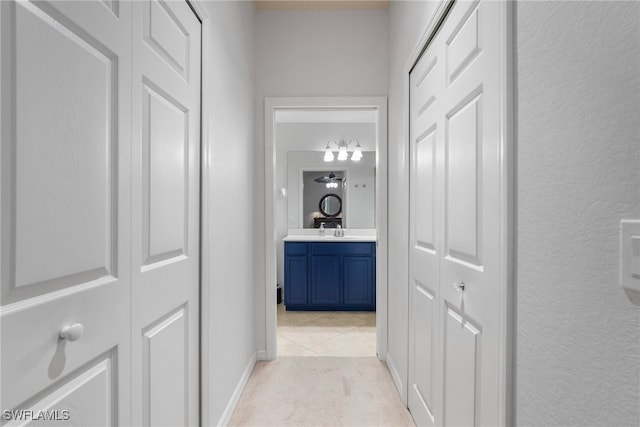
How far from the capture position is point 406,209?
193 centimetres

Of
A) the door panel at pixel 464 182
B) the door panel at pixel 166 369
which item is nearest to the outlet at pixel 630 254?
the door panel at pixel 464 182

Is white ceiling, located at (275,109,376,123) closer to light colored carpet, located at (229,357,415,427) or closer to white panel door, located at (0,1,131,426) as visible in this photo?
light colored carpet, located at (229,357,415,427)

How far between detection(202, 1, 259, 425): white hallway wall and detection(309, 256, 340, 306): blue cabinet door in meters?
1.35

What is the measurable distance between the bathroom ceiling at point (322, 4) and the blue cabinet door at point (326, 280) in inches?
98.1

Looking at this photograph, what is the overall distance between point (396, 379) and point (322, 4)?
113 inches

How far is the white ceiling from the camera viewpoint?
403 cm

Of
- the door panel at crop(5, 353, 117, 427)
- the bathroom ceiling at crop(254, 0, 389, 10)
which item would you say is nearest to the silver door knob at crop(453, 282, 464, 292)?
the door panel at crop(5, 353, 117, 427)

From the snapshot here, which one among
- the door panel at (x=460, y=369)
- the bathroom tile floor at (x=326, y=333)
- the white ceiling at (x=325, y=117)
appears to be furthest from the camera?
the white ceiling at (x=325, y=117)

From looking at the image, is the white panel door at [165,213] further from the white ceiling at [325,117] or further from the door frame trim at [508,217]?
the white ceiling at [325,117]

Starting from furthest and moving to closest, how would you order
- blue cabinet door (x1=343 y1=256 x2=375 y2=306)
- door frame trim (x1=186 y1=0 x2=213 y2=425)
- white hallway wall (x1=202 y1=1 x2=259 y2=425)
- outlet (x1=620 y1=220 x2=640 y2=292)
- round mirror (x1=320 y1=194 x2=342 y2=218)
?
round mirror (x1=320 y1=194 x2=342 y2=218), blue cabinet door (x1=343 y1=256 x2=375 y2=306), white hallway wall (x1=202 y1=1 x2=259 y2=425), door frame trim (x1=186 y1=0 x2=213 y2=425), outlet (x1=620 y1=220 x2=640 y2=292)

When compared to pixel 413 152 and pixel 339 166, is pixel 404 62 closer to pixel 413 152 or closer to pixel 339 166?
pixel 413 152

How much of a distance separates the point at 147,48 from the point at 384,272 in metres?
2.08

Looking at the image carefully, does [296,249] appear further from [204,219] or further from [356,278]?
[204,219]

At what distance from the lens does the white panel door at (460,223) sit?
0.94 metres
